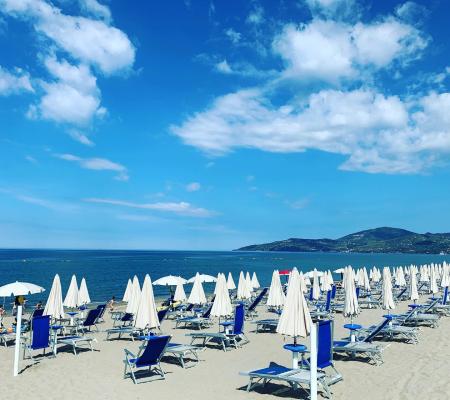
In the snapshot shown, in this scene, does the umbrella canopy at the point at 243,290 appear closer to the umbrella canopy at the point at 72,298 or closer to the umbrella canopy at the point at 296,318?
the umbrella canopy at the point at 72,298

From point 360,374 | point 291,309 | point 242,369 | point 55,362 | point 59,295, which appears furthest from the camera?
point 59,295

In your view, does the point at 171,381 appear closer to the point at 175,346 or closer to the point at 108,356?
the point at 175,346

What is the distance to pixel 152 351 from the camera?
341 inches

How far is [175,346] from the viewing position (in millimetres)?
10180

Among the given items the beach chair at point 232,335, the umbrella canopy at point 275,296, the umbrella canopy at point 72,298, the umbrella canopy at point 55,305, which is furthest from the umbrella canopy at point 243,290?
the umbrella canopy at point 55,305

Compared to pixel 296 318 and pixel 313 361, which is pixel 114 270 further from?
pixel 313 361

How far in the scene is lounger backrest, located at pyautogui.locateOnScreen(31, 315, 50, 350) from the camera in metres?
10.1

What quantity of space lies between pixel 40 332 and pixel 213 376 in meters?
4.37

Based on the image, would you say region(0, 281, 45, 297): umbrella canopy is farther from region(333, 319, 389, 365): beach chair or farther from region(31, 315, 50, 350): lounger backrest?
region(333, 319, 389, 365): beach chair

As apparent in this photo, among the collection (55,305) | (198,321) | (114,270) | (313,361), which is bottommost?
(114,270)

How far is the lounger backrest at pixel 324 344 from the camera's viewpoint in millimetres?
7688

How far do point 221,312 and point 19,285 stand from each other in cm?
716

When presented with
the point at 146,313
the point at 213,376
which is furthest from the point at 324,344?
the point at 146,313

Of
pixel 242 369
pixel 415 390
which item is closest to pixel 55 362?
pixel 242 369
